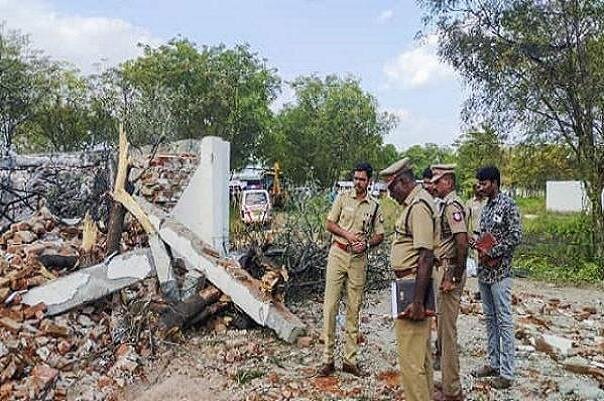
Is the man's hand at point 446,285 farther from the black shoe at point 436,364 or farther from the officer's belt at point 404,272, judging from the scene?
the black shoe at point 436,364

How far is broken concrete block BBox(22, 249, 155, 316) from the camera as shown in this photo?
6520mm

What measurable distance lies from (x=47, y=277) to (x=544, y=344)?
5.48m

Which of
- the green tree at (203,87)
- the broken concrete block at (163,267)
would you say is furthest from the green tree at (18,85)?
the broken concrete block at (163,267)

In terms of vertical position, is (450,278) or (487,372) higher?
(450,278)

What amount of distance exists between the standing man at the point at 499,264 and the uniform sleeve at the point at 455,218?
0.41 m

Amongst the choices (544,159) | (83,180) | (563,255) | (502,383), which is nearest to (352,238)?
(502,383)

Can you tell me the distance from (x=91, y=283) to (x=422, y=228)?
4089 mm

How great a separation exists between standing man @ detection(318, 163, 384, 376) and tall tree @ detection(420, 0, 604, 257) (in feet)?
26.5

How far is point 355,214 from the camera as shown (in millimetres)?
5672

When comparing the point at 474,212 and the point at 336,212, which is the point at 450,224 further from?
the point at 474,212

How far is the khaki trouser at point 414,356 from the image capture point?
13.2 ft

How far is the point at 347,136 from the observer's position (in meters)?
34.0

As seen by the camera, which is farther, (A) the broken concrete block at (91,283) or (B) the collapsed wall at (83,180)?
(B) the collapsed wall at (83,180)

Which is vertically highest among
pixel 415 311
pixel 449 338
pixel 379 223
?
pixel 379 223
